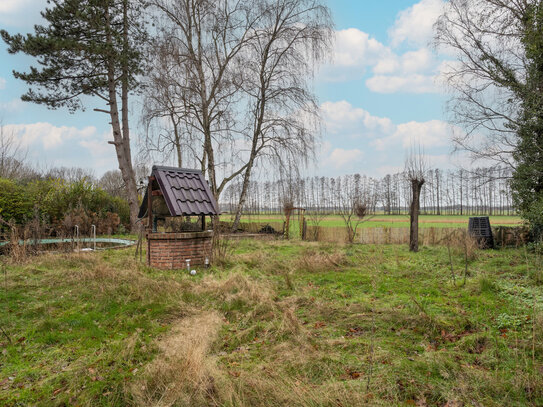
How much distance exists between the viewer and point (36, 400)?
280cm

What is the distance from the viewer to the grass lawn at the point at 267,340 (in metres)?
2.72

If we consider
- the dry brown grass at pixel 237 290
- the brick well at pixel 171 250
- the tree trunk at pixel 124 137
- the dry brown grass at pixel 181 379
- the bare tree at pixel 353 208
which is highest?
the tree trunk at pixel 124 137

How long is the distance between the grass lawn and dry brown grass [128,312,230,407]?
0.04ft

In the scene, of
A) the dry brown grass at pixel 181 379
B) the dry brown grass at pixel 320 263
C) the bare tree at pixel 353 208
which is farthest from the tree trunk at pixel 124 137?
the dry brown grass at pixel 181 379

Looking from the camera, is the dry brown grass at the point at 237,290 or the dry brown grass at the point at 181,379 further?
the dry brown grass at the point at 237,290

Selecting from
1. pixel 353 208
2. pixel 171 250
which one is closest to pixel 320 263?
pixel 171 250

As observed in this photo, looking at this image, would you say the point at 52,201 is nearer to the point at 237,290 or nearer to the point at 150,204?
the point at 150,204

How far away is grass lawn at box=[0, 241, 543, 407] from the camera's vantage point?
2.72 metres

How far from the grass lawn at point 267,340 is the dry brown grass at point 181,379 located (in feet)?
0.04

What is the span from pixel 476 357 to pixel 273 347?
201 cm

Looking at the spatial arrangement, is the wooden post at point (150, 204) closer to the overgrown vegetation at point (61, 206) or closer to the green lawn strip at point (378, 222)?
the overgrown vegetation at point (61, 206)

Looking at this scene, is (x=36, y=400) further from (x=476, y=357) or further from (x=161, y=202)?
(x=161, y=202)

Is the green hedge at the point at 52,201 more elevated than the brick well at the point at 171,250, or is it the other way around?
the green hedge at the point at 52,201

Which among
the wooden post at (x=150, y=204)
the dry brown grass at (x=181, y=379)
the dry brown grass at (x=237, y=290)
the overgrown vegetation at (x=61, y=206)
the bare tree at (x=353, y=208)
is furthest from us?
the bare tree at (x=353, y=208)
